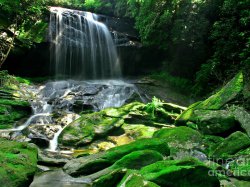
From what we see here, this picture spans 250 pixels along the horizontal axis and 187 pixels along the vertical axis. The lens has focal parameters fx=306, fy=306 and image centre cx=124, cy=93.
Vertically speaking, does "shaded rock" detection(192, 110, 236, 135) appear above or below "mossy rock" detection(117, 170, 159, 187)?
below

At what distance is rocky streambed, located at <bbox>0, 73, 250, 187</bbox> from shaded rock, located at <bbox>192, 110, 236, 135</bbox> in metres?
0.03

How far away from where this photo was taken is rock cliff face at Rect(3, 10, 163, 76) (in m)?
18.9

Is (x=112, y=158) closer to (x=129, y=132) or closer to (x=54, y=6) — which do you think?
(x=129, y=132)

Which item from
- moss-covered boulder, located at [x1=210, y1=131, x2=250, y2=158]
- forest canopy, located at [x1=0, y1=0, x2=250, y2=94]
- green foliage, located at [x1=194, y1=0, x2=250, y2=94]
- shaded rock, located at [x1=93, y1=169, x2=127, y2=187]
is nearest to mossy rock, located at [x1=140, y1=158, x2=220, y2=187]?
shaded rock, located at [x1=93, y1=169, x2=127, y2=187]

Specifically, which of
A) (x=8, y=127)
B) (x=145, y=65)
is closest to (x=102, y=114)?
(x=8, y=127)

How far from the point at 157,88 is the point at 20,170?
13242 millimetres

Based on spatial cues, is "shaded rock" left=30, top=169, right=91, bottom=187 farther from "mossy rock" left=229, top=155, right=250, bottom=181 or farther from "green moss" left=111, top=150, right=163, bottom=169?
"mossy rock" left=229, top=155, right=250, bottom=181

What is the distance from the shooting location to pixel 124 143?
10.5 m

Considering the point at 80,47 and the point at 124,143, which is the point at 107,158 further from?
the point at 80,47

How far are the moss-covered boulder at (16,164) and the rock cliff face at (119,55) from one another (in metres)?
11.9

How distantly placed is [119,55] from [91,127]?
11.0 metres

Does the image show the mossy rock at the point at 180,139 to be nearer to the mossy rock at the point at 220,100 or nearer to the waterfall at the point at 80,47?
the mossy rock at the point at 220,100

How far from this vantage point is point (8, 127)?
11.4m

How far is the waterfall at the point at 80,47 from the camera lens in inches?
774
